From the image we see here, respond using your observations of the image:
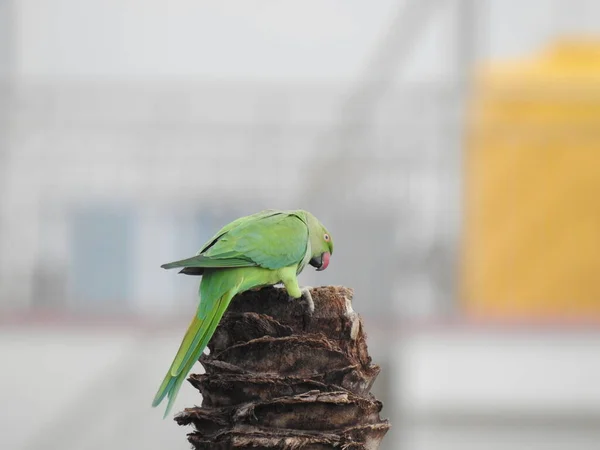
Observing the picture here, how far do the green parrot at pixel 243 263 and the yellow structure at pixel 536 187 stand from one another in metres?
5.45

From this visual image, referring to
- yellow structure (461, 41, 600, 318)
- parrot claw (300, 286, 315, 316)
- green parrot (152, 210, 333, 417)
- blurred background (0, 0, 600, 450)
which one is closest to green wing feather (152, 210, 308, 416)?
green parrot (152, 210, 333, 417)

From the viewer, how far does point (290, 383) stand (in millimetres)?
1351

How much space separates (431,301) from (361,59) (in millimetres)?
1956

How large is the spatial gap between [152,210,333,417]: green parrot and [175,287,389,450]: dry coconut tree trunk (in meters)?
0.04

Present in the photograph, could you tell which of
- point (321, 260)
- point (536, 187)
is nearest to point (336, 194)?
point (536, 187)

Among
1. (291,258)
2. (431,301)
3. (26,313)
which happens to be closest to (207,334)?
(291,258)

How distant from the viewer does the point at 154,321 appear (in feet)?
20.7

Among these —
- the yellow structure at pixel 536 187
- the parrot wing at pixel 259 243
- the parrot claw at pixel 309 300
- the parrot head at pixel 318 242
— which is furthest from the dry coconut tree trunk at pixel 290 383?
the yellow structure at pixel 536 187

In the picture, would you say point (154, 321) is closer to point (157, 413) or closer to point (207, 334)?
point (157, 413)

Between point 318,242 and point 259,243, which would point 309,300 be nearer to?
point 259,243

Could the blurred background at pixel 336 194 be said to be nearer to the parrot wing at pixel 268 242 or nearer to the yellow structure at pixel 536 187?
the yellow structure at pixel 536 187

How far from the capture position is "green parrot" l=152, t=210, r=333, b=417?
1.49 metres

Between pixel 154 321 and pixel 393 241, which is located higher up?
pixel 393 241

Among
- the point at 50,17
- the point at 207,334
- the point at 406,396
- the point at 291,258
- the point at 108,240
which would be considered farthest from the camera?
the point at 50,17
